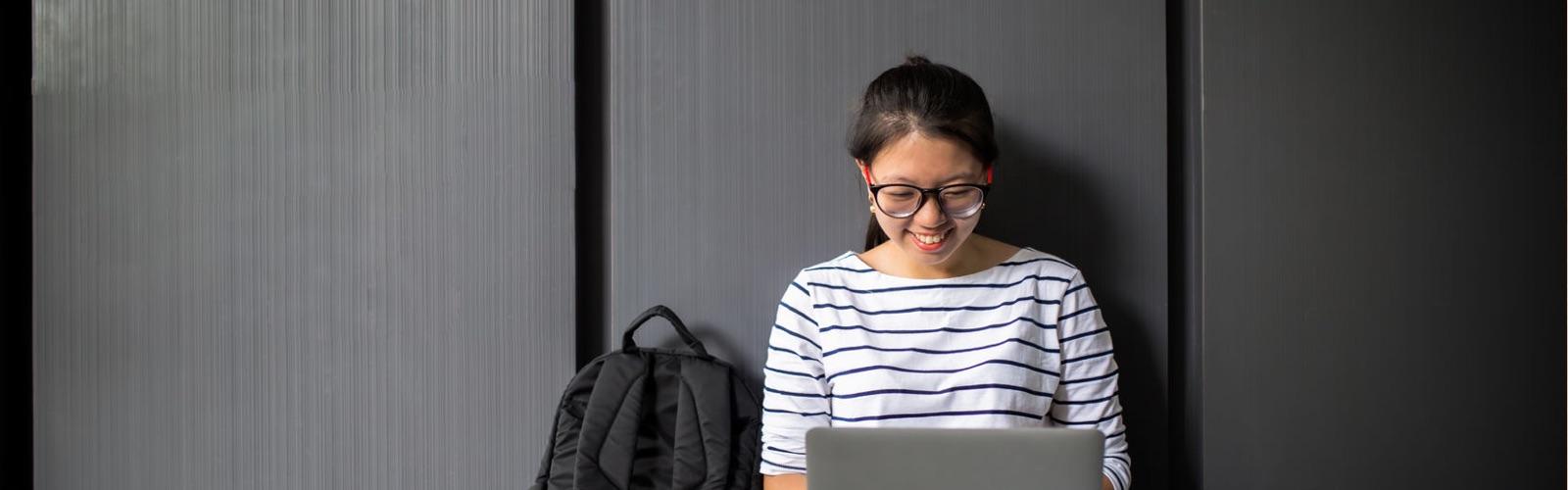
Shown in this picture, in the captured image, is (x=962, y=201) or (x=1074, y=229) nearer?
(x=962, y=201)

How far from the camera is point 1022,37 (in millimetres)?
1475

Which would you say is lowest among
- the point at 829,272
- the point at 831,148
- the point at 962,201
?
the point at 829,272

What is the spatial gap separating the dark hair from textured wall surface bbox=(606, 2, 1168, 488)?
0.24 meters

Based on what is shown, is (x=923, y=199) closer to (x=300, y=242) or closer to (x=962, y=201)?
(x=962, y=201)

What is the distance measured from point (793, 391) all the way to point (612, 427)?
31cm

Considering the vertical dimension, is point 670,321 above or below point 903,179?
below

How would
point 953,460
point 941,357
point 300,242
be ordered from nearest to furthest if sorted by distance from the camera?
point 953,460 < point 941,357 < point 300,242

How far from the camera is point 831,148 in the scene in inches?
58.7

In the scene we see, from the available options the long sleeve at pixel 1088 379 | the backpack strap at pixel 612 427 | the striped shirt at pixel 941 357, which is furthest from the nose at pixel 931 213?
the backpack strap at pixel 612 427

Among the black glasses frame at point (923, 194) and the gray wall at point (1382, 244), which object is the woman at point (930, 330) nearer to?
the black glasses frame at point (923, 194)

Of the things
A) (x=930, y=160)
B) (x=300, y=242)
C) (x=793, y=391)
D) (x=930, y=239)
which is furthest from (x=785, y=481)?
(x=300, y=242)

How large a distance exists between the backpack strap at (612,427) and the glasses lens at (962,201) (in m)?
0.57

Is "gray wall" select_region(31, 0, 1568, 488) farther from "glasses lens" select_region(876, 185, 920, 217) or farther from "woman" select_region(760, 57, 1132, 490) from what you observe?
"glasses lens" select_region(876, 185, 920, 217)

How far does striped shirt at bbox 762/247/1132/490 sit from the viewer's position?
1282 millimetres
